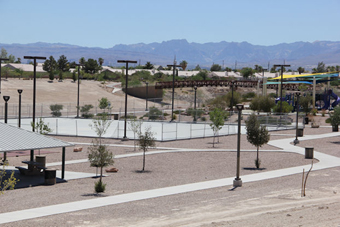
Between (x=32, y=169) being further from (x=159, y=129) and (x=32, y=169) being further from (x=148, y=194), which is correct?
(x=159, y=129)

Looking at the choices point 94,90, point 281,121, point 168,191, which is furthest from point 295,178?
point 94,90

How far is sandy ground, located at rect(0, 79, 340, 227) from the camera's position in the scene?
1742 centimetres

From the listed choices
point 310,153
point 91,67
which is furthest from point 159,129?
point 91,67

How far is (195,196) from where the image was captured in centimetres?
2275

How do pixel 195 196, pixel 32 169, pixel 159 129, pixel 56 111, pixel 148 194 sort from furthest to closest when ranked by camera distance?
pixel 56 111 → pixel 159 129 → pixel 32 169 → pixel 148 194 → pixel 195 196

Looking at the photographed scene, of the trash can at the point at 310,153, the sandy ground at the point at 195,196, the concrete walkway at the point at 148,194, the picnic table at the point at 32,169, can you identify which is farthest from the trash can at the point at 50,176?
the trash can at the point at 310,153

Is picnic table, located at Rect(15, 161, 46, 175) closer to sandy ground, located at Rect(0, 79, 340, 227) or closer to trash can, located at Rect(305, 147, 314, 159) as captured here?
sandy ground, located at Rect(0, 79, 340, 227)

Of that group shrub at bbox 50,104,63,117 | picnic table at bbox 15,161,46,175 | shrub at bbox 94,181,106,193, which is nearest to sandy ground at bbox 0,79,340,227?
shrub at bbox 94,181,106,193

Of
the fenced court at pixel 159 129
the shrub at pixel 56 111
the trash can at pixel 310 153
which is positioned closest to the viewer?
the trash can at pixel 310 153

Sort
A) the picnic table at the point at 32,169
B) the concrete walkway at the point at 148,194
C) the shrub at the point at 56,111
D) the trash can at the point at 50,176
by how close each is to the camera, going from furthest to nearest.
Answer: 1. the shrub at the point at 56,111
2. the picnic table at the point at 32,169
3. the trash can at the point at 50,176
4. the concrete walkway at the point at 148,194

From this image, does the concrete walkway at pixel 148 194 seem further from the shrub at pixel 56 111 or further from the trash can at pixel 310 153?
the shrub at pixel 56 111

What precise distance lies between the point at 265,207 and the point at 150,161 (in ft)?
50.5

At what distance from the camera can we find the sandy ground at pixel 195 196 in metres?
17.4

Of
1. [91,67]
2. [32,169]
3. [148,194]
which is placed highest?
[91,67]
